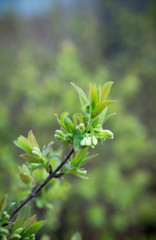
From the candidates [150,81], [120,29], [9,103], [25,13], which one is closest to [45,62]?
[9,103]

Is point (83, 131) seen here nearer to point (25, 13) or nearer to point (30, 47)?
point (30, 47)

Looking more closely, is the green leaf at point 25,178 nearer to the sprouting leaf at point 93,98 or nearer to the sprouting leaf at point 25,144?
the sprouting leaf at point 25,144

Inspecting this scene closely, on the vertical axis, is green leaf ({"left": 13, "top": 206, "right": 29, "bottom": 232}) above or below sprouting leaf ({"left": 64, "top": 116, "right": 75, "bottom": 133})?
below

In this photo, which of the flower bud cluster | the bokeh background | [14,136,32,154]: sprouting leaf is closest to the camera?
the flower bud cluster

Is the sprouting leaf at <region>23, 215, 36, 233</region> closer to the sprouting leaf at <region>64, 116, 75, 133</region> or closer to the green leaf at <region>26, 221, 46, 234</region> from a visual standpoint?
the green leaf at <region>26, 221, 46, 234</region>

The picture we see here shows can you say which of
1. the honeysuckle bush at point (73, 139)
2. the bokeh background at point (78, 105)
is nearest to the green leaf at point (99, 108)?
the honeysuckle bush at point (73, 139)

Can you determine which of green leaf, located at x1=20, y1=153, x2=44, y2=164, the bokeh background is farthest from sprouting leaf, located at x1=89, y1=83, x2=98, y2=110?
the bokeh background
